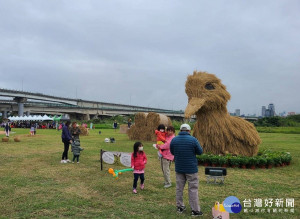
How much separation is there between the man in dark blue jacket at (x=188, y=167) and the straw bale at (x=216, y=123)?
517 cm

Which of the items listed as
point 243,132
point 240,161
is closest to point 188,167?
point 240,161

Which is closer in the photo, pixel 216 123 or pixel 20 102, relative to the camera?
pixel 216 123

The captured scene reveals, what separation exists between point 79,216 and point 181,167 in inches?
81.0

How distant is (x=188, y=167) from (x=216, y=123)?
5.73 metres

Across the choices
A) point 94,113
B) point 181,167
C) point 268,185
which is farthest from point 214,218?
point 94,113

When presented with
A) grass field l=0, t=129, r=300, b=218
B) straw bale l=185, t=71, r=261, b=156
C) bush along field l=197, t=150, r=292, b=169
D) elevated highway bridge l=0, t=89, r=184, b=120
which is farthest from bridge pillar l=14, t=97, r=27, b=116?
bush along field l=197, t=150, r=292, b=169

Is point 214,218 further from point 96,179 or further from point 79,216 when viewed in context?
point 96,179

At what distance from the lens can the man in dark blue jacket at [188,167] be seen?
483 cm

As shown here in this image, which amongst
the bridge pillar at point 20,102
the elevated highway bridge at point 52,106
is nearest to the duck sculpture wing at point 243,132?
the elevated highway bridge at point 52,106

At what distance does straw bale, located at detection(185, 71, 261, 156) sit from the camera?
10195 mm

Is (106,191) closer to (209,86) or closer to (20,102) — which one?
(209,86)

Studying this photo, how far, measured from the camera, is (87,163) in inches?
399

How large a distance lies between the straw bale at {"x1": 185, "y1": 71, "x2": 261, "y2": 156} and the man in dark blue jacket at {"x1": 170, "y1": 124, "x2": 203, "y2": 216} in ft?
17.0

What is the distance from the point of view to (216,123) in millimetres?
10266
